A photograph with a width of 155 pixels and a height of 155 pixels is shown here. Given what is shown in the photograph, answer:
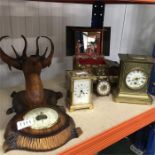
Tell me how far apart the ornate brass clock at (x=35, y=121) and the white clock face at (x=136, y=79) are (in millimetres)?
316

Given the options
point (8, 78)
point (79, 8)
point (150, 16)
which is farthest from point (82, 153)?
point (150, 16)

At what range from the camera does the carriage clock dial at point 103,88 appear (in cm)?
98

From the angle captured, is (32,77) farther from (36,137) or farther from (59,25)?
(59,25)

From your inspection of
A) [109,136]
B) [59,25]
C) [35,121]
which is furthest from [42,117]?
[59,25]

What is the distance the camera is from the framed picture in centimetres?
102

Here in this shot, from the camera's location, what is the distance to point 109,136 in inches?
32.3

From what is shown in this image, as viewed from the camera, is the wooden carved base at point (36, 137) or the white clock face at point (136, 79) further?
the white clock face at point (136, 79)

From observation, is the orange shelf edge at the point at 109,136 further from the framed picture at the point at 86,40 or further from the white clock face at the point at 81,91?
the framed picture at the point at 86,40

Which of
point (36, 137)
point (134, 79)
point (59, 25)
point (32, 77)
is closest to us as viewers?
point (36, 137)

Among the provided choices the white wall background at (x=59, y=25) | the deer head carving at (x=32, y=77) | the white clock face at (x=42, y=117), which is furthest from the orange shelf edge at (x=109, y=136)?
the white wall background at (x=59, y=25)

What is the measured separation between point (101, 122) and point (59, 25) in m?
0.65

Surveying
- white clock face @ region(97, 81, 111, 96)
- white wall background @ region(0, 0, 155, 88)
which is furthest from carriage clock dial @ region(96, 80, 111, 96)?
white wall background @ region(0, 0, 155, 88)

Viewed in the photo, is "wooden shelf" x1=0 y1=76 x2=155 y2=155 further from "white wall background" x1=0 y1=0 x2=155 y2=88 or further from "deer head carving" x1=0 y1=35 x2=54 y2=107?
"white wall background" x1=0 y1=0 x2=155 y2=88

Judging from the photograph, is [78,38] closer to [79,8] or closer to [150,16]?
[79,8]
